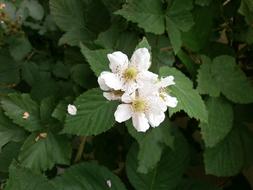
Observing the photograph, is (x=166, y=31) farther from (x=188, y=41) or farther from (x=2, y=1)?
(x=2, y=1)

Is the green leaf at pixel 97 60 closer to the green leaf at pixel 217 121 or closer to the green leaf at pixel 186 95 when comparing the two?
the green leaf at pixel 186 95

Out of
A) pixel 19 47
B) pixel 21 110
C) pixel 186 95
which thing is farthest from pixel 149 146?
pixel 19 47

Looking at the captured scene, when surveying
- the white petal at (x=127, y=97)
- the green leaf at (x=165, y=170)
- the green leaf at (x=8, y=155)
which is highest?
the white petal at (x=127, y=97)

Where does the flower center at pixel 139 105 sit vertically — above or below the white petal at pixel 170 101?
above

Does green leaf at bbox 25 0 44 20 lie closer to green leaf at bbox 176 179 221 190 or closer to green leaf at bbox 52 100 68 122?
green leaf at bbox 52 100 68 122

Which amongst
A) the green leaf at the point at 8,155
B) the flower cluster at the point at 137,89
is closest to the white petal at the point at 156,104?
the flower cluster at the point at 137,89

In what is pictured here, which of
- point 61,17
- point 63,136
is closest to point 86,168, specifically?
point 63,136

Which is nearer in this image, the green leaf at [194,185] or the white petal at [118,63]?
the white petal at [118,63]
